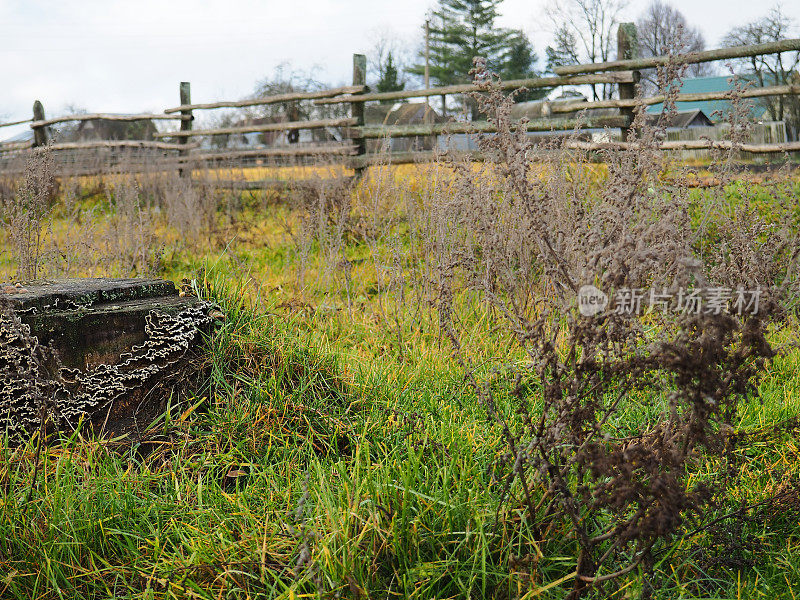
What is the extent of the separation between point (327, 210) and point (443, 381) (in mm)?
3696

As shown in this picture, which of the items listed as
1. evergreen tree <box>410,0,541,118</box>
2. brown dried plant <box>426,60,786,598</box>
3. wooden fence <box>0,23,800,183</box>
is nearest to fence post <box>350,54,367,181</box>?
wooden fence <box>0,23,800,183</box>

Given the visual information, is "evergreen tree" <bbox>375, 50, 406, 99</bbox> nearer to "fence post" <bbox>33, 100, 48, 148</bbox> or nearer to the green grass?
"fence post" <bbox>33, 100, 48, 148</bbox>

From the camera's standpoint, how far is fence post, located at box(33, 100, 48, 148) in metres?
12.6

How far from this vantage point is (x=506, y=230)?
4.01m

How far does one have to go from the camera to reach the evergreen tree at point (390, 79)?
34.4m

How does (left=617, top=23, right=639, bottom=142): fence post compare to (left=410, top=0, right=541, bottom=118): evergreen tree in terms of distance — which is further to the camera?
(left=410, top=0, right=541, bottom=118): evergreen tree

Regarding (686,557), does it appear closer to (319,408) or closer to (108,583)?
(319,408)

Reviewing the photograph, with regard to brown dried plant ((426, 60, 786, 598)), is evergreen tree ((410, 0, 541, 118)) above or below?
above

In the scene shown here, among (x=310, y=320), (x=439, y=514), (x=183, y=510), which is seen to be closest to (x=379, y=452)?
(x=439, y=514)

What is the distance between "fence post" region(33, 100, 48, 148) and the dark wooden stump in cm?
1162

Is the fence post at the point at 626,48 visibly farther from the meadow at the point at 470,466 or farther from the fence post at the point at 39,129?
the fence post at the point at 39,129

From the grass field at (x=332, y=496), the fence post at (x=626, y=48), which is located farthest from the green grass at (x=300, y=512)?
the fence post at (x=626, y=48)

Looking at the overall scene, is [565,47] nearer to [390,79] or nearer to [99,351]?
[390,79]

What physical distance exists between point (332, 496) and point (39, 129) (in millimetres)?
13425
